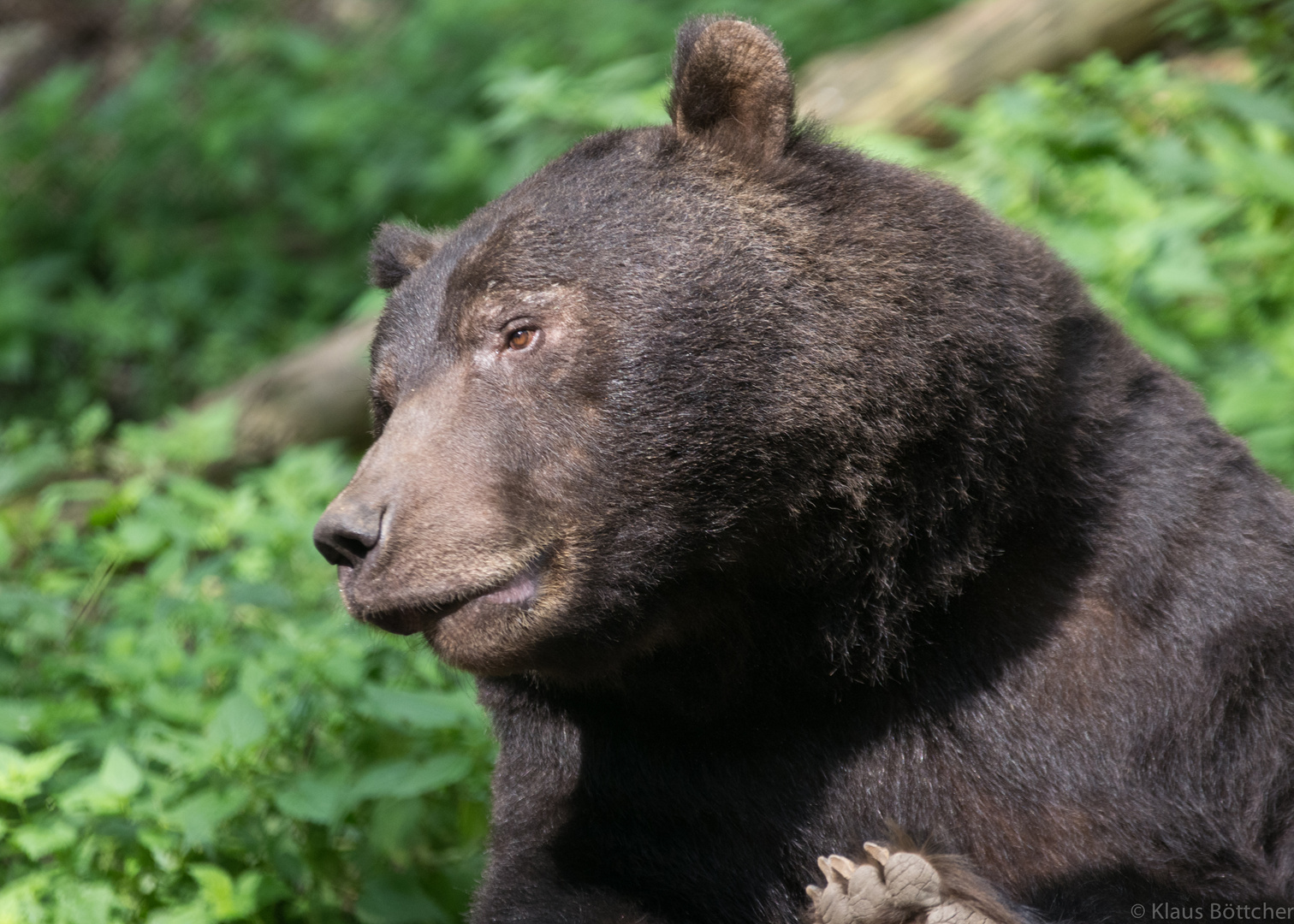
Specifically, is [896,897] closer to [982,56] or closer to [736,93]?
[736,93]

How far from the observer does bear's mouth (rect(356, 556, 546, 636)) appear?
2.70 meters

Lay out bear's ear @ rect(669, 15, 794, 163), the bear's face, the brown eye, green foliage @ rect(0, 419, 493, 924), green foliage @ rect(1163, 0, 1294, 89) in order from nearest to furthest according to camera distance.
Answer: the bear's face < the brown eye < bear's ear @ rect(669, 15, 794, 163) < green foliage @ rect(0, 419, 493, 924) < green foliage @ rect(1163, 0, 1294, 89)

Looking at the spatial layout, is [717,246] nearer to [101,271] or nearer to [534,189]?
[534,189]

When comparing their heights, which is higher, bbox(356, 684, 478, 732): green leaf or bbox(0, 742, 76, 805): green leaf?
bbox(356, 684, 478, 732): green leaf

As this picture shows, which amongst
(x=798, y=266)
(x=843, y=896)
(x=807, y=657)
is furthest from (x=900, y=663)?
(x=798, y=266)

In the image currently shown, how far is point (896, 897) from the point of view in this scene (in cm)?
262

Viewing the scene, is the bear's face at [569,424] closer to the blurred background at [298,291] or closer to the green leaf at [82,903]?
the blurred background at [298,291]

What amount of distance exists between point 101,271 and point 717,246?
7753mm

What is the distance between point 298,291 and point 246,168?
948 mm

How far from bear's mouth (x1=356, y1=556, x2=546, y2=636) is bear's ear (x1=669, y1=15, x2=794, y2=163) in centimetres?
108

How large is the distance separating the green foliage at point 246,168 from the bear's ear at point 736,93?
4868mm

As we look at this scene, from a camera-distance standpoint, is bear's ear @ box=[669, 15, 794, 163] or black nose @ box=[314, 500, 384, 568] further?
bear's ear @ box=[669, 15, 794, 163]

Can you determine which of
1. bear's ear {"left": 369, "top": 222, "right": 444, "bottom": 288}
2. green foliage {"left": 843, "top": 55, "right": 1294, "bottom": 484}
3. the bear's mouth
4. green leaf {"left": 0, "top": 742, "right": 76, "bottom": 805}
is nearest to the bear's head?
the bear's mouth

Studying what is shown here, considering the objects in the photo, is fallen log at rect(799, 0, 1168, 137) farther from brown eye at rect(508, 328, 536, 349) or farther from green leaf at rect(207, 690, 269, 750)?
green leaf at rect(207, 690, 269, 750)
